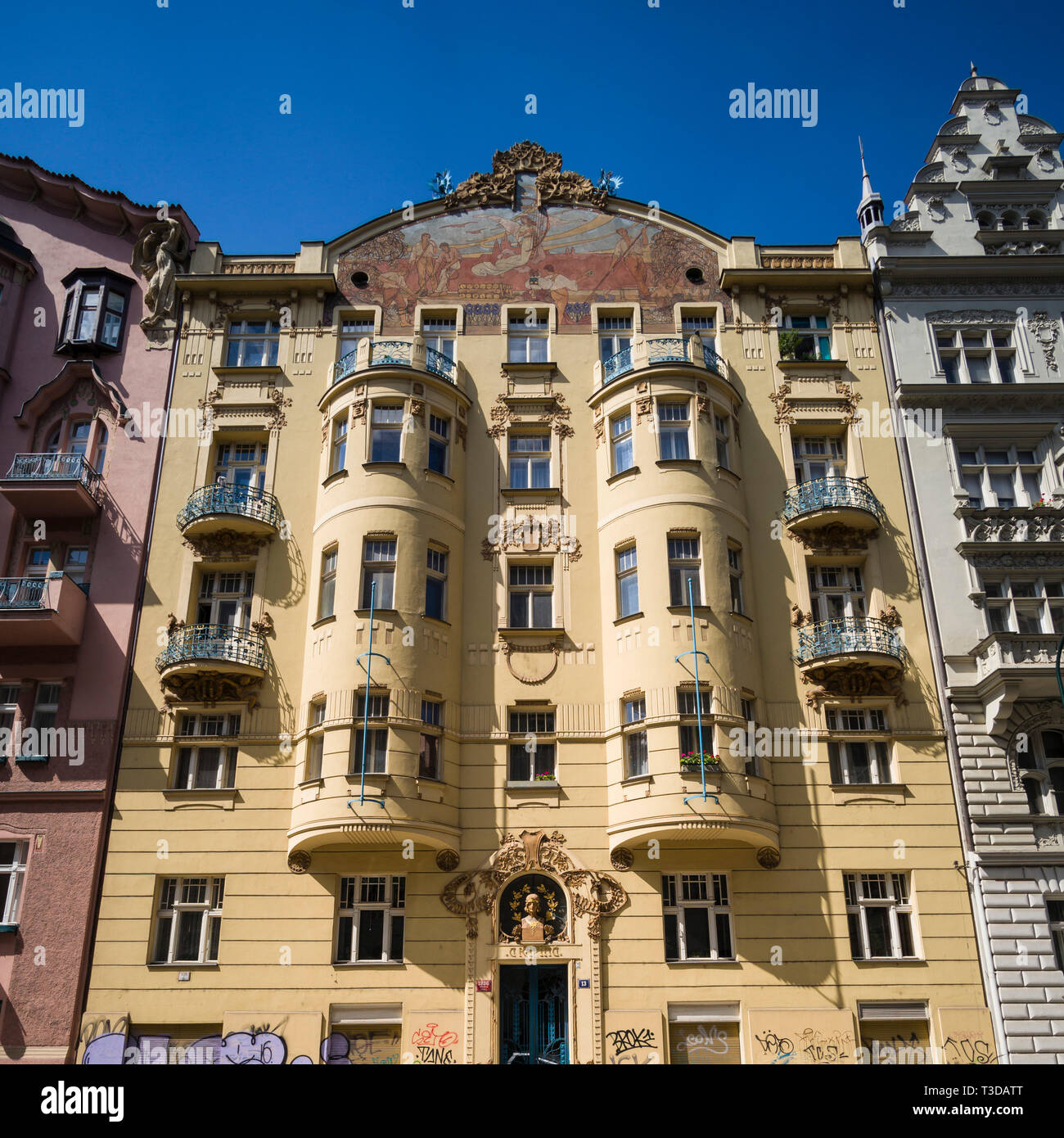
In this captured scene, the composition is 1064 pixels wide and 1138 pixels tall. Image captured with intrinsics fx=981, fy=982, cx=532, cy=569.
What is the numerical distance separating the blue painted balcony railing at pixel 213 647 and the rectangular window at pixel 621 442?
11.6 meters

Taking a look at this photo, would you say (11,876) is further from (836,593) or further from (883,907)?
(836,593)

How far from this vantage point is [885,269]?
1250 inches

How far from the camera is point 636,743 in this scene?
26.0m

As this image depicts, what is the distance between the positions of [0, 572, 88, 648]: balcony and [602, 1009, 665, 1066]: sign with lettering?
1778 centimetres

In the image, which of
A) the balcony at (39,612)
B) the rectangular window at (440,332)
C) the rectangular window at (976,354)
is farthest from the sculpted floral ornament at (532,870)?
the rectangular window at (976,354)

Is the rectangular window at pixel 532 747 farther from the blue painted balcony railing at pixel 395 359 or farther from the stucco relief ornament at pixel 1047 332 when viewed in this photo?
the stucco relief ornament at pixel 1047 332

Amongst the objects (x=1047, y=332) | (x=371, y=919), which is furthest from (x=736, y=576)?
(x=371, y=919)

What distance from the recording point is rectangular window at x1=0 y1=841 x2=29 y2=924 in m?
25.3

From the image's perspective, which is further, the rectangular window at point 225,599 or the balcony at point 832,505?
the rectangular window at point 225,599

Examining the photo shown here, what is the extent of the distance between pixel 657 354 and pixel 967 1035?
2004 cm

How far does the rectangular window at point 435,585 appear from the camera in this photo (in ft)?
90.3

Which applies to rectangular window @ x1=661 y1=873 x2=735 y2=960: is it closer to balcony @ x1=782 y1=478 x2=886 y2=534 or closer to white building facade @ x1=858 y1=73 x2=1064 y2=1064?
white building facade @ x1=858 y1=73 x2=1064 y2=1064
